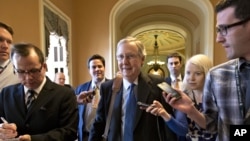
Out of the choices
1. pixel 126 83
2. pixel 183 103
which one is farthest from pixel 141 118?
pixel 183 103

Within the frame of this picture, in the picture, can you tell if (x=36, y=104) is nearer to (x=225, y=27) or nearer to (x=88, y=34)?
(x=225, y=27)

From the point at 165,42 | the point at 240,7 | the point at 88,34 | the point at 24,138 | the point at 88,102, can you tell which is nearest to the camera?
the point at 240,7

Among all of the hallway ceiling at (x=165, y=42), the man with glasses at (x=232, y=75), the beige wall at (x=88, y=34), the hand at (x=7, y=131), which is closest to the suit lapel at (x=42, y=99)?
the hand at (x=7, y=131)

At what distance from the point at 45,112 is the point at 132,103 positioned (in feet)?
1.85

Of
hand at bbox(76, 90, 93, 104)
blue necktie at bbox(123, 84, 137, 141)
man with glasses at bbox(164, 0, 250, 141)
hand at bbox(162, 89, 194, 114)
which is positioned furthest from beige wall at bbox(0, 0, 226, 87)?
man with glasses at bbox(164, 0, 250, 141)

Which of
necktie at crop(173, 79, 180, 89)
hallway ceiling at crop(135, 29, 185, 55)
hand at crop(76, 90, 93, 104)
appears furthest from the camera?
hallway ceiling at crop(135, 29, 185, 55)

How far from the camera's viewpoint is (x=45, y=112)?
1332 millimetres

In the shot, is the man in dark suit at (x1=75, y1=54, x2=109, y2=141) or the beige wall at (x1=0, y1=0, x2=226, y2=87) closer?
the man in dark suit at (x1=75, y1=54, x2=109, y2=141)

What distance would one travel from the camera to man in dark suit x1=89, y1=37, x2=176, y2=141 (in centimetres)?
161

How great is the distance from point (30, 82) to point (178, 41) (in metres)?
13.4

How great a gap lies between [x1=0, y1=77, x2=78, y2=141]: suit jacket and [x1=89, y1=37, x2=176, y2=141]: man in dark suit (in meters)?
0.34

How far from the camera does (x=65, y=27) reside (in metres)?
4.48

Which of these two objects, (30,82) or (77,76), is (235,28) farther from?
(77,76)

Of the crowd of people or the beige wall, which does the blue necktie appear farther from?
the beige wall
